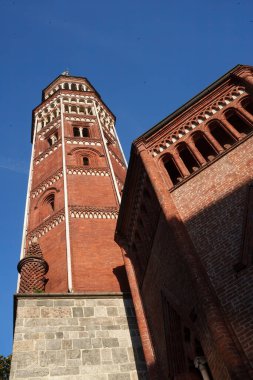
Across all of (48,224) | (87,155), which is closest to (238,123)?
(48,224)

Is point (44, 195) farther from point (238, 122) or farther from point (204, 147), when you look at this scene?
point (238, 122)

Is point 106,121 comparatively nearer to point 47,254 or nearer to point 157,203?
point 47,254

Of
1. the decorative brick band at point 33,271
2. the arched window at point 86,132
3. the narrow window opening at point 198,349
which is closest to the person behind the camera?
the narrow window opening at point 198,349

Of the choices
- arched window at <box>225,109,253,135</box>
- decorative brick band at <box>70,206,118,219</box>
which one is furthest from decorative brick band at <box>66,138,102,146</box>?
arched window at <box>225,109,253,135</box>

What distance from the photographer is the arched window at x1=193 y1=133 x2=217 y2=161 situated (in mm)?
9850

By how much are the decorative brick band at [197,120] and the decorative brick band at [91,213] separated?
18.3ft

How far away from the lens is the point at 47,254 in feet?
47.6

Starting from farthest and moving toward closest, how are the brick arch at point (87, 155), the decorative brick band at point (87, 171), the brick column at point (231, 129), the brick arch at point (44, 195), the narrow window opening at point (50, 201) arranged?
1. the brick arch at point (87, 155)
2. the decorative brick band at point (87, 171)
3. the brick arch at point (44, 195)
4. the narrow window opening at point (50, 201)
5. the brick column at point (231, 129)

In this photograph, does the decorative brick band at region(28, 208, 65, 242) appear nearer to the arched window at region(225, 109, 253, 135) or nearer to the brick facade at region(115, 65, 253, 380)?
the brick facade at region(115, 65, 253, 380)

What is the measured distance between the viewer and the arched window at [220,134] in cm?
958

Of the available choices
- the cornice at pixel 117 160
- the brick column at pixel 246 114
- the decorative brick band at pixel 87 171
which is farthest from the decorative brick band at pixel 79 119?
the brick column at pixel 246 114

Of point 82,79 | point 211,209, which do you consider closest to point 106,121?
point 82,79

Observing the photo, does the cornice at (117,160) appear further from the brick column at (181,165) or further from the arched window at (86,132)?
the brick column at (181,165)

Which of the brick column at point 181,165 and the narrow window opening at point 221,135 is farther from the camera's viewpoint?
the brick column at point 181,165
